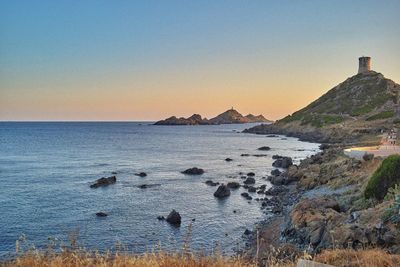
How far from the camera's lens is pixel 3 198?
130 feet

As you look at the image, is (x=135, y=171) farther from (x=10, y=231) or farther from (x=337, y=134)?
(x=337, y=134)

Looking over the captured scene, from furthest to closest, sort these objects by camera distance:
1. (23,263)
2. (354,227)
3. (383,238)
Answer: (354,227), (383,238), (23,263)

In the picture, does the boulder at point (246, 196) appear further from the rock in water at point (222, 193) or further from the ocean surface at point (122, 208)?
the rock in water at point (222, 193)

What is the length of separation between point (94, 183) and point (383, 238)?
4059 cm

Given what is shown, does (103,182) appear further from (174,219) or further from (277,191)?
(277,191)

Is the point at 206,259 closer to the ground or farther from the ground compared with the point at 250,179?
farther from the ground

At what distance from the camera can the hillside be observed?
365 feet

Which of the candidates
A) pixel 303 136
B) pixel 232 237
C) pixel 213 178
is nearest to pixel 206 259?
pixel 232 237

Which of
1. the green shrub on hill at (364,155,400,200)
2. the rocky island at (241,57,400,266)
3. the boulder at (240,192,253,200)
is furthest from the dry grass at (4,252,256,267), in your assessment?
the boulder at (240,192,253,200)

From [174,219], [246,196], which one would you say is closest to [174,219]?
[174,219]

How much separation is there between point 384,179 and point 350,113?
13927 centimetres

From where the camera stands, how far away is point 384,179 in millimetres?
19781

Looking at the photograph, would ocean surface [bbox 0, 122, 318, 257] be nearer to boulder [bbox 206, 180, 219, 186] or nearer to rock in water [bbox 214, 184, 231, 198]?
rock in water [bbox 214, 184, 231, 198]

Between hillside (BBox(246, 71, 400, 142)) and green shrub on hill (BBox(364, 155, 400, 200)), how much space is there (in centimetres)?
7984
